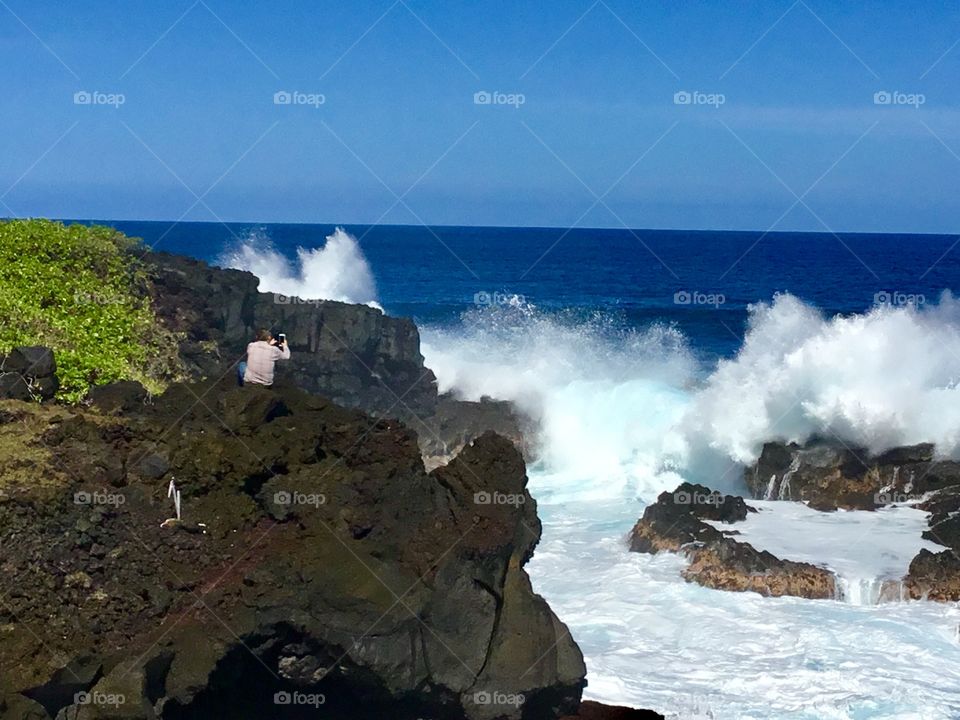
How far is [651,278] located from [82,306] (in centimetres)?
6238

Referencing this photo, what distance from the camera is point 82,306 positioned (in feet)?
57.7

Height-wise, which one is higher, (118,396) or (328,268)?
(328,268)

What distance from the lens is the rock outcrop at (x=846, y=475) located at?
21.2 meters

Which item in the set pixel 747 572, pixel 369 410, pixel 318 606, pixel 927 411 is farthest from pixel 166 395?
pixel 927 411

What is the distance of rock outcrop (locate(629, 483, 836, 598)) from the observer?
16688mm

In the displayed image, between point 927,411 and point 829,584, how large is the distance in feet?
26.2

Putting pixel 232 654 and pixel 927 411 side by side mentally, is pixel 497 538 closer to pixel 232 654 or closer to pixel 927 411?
pixel 232 654

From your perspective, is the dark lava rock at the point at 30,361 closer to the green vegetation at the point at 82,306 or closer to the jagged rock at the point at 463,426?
the green vegetation at the point at 82,306

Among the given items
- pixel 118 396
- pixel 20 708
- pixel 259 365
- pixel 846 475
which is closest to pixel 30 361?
pixel 118 396

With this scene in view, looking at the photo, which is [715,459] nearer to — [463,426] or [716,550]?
[463,426]

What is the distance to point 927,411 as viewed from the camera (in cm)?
2325

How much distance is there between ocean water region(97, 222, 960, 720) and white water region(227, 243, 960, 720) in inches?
1.7

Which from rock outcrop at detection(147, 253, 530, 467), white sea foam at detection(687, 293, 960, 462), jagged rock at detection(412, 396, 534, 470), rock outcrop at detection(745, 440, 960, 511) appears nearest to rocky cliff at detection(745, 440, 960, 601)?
rock outcrop at detection(745, 440, 960, 511)

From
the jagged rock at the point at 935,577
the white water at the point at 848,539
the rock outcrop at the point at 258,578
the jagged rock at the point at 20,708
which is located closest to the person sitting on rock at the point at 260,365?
the rock outcrop at the point at 258,578
